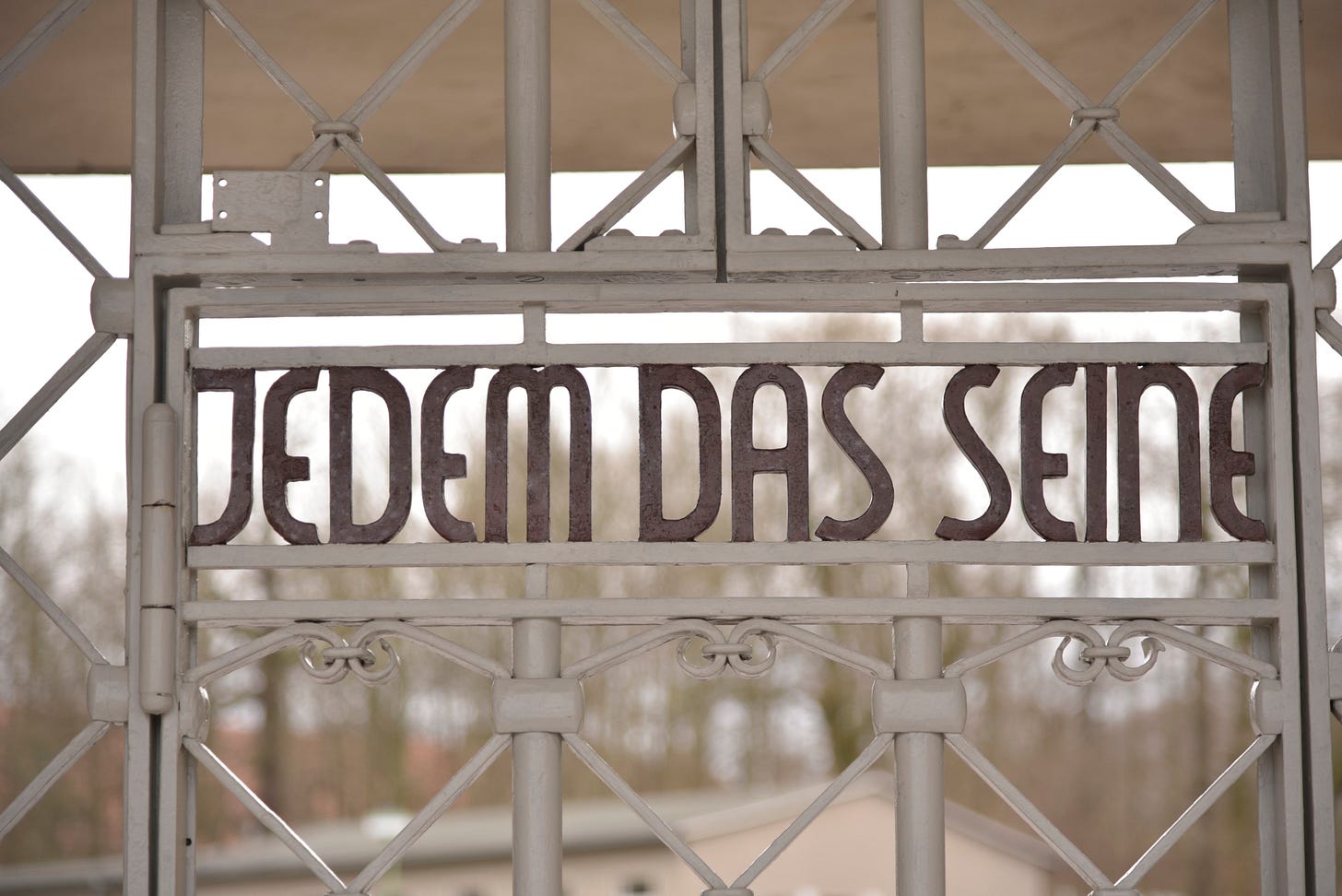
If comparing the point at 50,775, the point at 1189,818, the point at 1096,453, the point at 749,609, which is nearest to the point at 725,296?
the point at 749,609

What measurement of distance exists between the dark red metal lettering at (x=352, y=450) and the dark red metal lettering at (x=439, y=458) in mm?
30

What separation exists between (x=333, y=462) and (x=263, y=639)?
33cm

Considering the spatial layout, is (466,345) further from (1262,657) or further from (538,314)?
(1262,657)

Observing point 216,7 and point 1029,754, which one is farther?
point 1029,754

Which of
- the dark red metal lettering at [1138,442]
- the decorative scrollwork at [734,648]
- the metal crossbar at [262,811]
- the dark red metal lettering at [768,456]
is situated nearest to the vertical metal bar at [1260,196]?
the dark red metal lettering at [1138,442]

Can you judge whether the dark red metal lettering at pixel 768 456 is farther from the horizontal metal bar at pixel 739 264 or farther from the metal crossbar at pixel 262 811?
the metal crossbar at pixel 262 811

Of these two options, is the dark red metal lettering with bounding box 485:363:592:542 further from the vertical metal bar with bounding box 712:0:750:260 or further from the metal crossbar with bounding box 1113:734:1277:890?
the metal crossbar with bounding box 1113:734:1277:890

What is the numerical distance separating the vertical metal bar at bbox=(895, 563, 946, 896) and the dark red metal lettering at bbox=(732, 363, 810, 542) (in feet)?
0.73

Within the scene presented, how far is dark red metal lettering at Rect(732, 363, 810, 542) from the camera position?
7.18 feet

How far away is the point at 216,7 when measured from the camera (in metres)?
2.33

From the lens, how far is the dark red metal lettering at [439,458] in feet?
7.19

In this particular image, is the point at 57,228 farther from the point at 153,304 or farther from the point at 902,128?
the point at 902,128

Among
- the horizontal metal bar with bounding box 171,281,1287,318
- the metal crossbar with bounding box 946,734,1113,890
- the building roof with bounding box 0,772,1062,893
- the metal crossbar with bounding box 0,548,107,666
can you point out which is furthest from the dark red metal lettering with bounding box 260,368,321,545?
the building roof with bounding box 0,772,1062,893

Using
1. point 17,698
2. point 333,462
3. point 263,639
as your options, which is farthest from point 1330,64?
point 17,698
